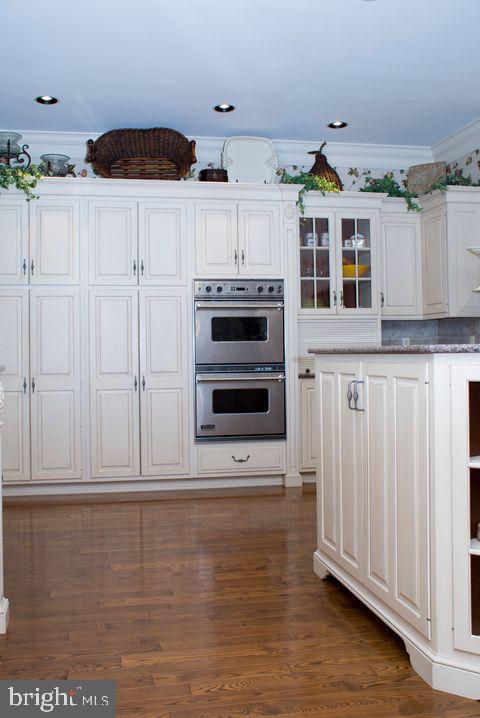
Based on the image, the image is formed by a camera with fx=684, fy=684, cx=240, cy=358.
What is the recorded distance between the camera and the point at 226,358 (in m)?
5.10

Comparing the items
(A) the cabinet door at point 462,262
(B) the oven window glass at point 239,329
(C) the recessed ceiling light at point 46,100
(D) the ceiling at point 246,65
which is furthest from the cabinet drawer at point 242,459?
(C) the recessed ceiling light at point 46,100

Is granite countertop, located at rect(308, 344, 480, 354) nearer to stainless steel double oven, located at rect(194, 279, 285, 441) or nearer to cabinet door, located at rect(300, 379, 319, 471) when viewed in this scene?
stainless steel double oven, located at rect(194, 279, 285, 441)

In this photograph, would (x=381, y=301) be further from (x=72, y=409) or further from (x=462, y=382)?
(x=462, y=382)

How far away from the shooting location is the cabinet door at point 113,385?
495 cm

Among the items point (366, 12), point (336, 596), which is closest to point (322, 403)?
point (336, 596)

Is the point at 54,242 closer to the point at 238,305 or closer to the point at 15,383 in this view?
the point at 15,383

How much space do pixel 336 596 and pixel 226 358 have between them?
2.55m

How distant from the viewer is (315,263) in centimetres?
542

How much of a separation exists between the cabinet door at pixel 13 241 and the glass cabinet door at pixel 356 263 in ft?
7.90

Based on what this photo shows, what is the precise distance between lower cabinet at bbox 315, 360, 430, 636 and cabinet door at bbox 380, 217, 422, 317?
2.77 metres

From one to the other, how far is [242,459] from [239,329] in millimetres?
975

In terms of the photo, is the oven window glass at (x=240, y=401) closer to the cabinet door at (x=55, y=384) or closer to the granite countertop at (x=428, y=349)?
the cabinet door at (x=55, y=384)

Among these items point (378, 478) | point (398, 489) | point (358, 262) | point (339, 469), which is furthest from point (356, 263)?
point (398, 489)

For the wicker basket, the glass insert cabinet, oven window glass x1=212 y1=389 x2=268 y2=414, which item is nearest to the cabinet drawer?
oven window glass x1=212 y1=389 x2=268 y2=414
